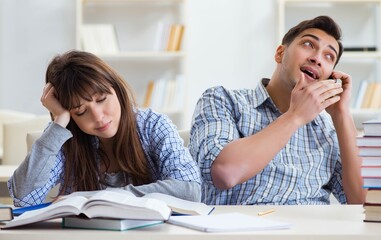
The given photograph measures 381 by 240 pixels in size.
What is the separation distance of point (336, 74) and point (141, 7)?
3.68 m

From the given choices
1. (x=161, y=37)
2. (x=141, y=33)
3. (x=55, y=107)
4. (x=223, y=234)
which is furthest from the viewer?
(x=141, y=33)

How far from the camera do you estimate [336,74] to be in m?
2.51

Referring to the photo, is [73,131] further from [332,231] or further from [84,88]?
[332,231]

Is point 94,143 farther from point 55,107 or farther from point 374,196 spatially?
point 374,196

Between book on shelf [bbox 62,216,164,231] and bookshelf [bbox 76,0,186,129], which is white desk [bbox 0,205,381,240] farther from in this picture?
bookshelf [bbox 76,0,186,129]

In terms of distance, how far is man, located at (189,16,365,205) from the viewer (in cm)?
230

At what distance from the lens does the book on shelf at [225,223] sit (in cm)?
149

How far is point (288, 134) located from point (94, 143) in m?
0.55

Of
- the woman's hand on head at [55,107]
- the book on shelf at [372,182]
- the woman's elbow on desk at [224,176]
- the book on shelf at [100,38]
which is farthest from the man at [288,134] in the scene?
the book on shelf at [100,38]

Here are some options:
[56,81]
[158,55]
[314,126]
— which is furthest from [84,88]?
[158,55]

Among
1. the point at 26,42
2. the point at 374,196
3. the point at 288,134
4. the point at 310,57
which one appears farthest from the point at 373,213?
the point at 26,42

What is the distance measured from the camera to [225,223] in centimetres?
154

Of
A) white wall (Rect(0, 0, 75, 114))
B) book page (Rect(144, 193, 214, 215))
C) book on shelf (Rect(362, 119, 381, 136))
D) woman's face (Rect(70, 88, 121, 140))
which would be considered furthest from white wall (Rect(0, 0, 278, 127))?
book on shelf (Rect(362, 119, 381, 136))

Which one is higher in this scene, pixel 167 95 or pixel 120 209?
pixel 120 209
